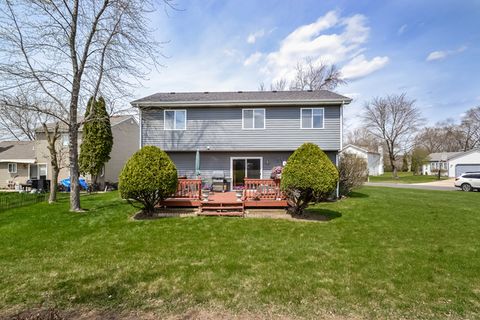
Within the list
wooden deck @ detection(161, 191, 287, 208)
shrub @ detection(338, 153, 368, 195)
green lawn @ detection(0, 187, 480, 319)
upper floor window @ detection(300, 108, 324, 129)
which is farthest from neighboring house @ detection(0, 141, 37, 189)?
shrub @ detection(338, 153, 368, 195)

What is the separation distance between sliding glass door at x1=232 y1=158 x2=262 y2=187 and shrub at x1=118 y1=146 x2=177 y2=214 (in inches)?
232

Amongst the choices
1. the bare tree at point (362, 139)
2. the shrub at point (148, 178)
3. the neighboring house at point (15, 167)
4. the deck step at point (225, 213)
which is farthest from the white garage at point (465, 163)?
the neighboring house at point (15, 167)

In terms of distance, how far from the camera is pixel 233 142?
47.4 feet

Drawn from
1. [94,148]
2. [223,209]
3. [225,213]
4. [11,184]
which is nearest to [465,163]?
[223,209]

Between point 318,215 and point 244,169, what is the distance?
6.05 metres

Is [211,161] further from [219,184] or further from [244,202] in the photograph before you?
[244,202]

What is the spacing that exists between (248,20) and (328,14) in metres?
4.27

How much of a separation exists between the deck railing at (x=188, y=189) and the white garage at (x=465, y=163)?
45652mm

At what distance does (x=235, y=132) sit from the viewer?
1447cm

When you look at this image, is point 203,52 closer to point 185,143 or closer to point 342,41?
point 185,143

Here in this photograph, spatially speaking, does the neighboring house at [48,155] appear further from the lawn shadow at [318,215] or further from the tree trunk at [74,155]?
the lawn shadow at [318,215]

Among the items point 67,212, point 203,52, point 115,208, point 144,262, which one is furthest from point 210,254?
point 203,52

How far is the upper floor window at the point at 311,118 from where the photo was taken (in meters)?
14.2

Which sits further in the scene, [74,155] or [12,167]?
[12,167]
